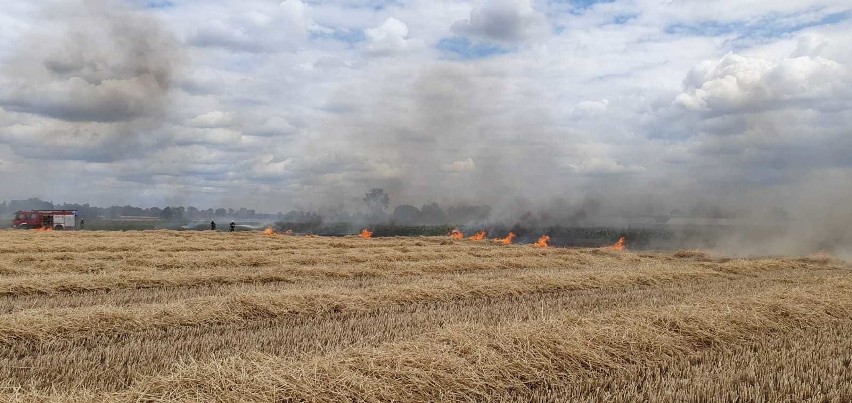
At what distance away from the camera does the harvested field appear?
5113mm

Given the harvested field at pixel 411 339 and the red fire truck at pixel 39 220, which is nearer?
the harvested field at pixel 411 339

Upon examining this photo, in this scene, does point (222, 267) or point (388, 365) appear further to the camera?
point (222, 267)

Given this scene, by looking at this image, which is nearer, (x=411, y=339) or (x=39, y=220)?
(x=411, y=339)

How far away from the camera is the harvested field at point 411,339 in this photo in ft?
16.8

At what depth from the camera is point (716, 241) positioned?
34188 mm

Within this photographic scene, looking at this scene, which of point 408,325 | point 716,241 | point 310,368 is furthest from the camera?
point 716,241

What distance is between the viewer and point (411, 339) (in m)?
7.00

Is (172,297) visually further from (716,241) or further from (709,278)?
(716,241)

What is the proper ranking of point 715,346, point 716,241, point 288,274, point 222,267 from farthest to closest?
point 716,241
point 222,267
point 288,274
point 715,346

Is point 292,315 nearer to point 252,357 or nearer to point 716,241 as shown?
point 252,357

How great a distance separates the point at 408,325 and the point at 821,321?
6.39m

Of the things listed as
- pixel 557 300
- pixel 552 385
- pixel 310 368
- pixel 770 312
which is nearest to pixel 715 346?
pixel 770 312

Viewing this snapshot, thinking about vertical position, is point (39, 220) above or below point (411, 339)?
above

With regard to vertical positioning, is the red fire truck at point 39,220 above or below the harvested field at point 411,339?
above
